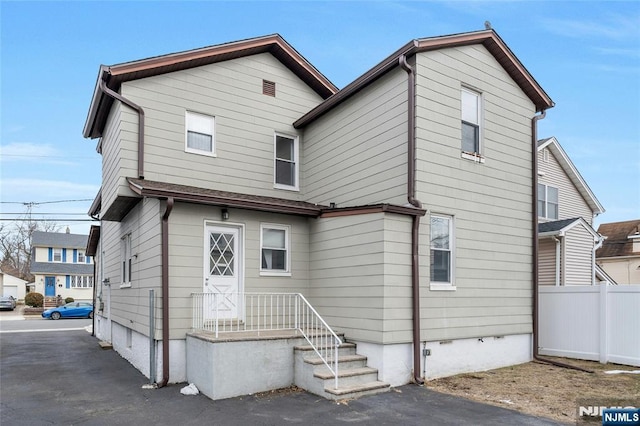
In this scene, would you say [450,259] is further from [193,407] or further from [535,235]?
[193,407]

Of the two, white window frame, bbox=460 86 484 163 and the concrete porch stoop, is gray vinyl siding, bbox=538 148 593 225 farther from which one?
the concrete porch stoop

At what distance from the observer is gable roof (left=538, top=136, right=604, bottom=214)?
18.3 m

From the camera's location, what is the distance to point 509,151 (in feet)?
35.3

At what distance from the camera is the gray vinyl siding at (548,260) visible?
15.1m

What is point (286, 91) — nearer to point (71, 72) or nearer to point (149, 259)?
point (149, 259)

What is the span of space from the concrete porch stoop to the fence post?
18.9 ft

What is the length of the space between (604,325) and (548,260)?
16.4 ft

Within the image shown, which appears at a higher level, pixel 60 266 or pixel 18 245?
pixel 18 245

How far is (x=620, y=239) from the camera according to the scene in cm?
3189

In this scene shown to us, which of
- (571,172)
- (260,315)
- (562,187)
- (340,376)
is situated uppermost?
(571,172)

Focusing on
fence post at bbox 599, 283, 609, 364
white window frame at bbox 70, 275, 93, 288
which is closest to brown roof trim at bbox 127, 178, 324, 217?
fence post at bbox 599, 283, 609, 364

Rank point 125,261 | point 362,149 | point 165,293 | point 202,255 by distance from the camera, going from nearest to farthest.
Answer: point 165,293 → point 202,255 → point 362,149 → point 125,261

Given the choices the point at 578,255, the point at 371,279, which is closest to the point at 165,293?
the point at 371,279

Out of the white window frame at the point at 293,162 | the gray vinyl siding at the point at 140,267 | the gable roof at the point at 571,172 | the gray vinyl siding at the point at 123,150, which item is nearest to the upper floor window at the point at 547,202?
the gable roof at the point at 571,172
